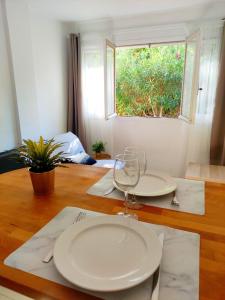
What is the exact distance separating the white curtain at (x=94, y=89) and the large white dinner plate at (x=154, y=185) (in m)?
2.40

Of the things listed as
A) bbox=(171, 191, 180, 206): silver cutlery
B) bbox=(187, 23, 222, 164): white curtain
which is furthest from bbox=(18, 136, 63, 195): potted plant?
bbox=(187, 23, 222, 164): white curtain

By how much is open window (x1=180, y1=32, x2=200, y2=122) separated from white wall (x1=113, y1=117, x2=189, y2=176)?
0.98 ft

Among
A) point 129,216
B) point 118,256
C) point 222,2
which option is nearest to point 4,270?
point 118,256

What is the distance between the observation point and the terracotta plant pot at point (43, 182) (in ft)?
3.28

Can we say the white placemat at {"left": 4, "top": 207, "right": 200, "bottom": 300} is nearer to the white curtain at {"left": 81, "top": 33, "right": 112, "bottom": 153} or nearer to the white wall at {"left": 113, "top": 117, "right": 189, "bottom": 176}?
the white wall at {"left": 113, "top": 117, "right": 189, "bottom": 176}

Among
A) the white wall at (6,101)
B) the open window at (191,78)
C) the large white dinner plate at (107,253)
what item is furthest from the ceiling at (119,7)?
→ the large white dinner plate at (107,253)

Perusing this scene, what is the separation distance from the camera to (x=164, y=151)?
11.0 ft

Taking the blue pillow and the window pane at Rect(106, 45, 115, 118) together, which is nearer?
the blue pillow

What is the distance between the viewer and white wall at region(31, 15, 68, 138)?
2.88 m

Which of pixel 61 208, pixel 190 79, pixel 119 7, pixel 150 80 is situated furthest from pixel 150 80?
pixel 61 208

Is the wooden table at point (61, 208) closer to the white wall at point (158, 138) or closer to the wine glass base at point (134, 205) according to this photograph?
the wine glass base at point (134, 205)

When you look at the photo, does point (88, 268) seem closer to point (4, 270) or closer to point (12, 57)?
point (4, 270)

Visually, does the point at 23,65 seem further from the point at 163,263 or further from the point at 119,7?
the point at 163,263

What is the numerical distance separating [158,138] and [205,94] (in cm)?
88
